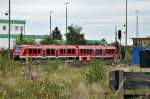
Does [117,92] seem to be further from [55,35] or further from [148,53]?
[55,35]

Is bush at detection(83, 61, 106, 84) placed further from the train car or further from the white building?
the white building

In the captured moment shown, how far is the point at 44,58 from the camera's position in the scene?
62.9 metres

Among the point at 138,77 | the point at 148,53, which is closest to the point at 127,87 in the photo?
the point at 138,77

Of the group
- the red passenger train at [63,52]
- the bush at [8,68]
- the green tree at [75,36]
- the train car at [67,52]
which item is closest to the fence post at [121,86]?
the bush at [8,68]

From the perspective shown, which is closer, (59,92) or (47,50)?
(59,92)

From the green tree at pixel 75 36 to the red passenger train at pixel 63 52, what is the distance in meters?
40.4

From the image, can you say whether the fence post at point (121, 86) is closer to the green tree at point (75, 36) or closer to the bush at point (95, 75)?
the bush at point (95, 75)

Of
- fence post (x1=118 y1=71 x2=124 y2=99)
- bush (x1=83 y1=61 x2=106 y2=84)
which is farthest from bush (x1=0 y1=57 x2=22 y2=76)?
fence post (x1=118 y1=71 x2=124 y2=99)

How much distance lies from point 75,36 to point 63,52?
4552 centimetres

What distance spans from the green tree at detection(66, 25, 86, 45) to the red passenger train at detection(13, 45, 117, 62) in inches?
1589

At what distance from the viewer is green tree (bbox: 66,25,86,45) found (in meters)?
107

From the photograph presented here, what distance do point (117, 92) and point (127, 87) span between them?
343 mm

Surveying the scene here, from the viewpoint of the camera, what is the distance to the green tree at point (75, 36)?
107 m

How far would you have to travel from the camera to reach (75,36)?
109 meters
